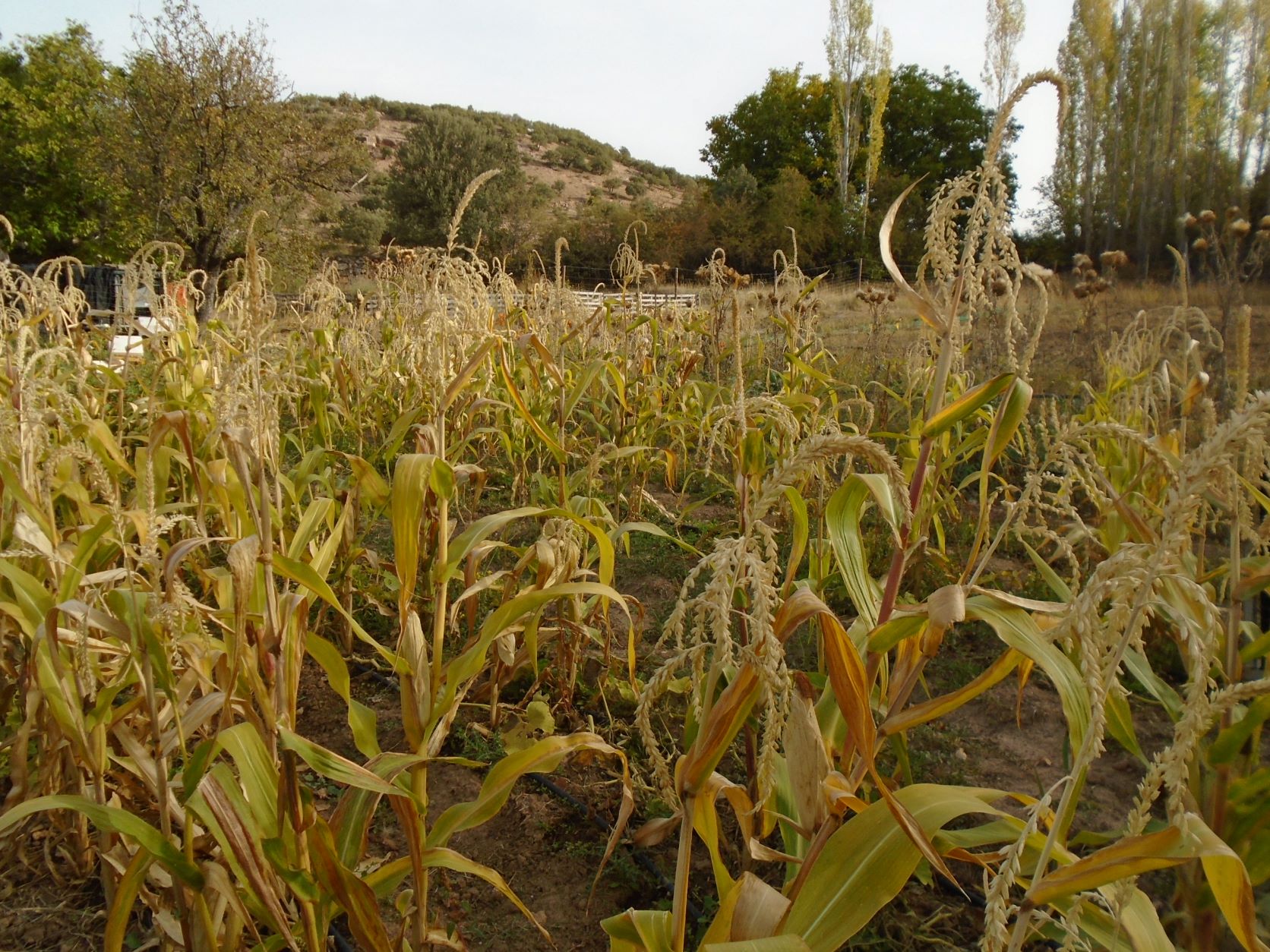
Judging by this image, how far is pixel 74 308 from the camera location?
122 inches

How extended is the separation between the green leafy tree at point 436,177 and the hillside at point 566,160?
12.5 m

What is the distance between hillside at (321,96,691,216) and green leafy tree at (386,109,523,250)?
492 inches

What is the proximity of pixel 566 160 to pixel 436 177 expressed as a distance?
2605cm

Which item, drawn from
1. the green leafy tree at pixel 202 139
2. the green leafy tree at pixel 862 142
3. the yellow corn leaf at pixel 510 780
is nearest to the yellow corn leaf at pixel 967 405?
the yellow corn leaf at pixel 510 780

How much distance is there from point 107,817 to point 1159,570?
1251 mm

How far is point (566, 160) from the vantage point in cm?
5128

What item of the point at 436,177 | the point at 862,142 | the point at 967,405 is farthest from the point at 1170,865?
the point at 862,142

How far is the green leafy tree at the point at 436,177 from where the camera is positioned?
27.5 m

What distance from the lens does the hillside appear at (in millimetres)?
44906

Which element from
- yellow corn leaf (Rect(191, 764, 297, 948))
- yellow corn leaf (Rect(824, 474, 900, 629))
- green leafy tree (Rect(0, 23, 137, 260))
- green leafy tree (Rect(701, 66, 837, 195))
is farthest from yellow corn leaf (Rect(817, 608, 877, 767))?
green leafy tree (Rect(701, 66, 837, 195))

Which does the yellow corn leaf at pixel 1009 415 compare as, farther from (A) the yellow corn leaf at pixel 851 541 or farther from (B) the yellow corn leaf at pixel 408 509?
(B) the yellow corn leaf at pixel 408 509

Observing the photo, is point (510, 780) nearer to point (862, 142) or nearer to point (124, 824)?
point (124, 824)

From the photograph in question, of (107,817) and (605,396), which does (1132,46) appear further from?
(107,817)

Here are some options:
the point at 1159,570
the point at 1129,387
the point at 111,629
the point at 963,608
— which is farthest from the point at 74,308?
the point at 1129,387
